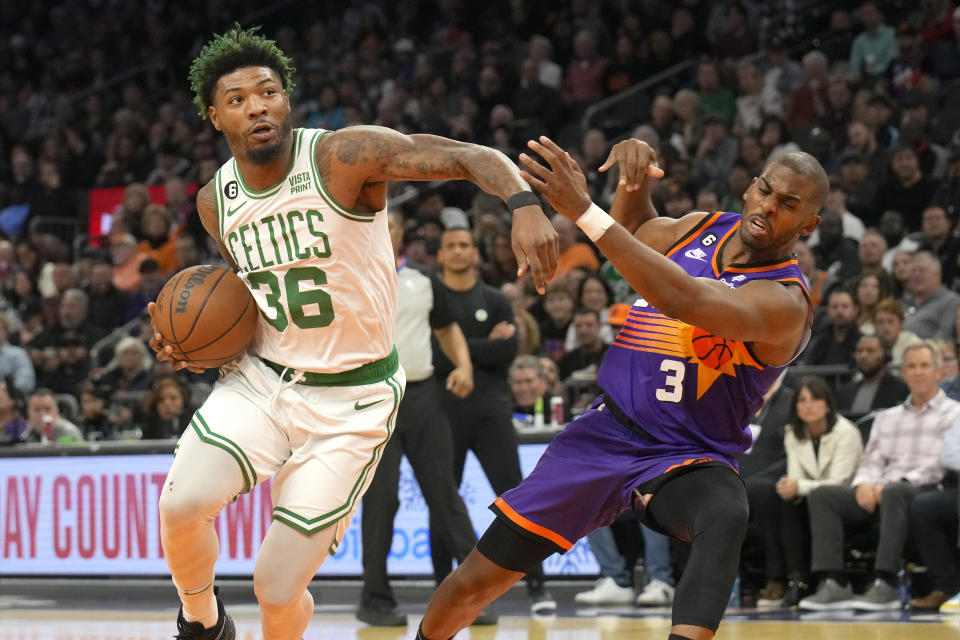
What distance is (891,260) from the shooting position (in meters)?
11.2

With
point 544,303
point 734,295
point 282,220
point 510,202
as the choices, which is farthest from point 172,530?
point 544,303

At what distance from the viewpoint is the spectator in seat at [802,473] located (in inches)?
339

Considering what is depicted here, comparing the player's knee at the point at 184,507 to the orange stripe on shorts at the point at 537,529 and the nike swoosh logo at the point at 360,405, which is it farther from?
the orange stripe on shorts at the point at 537,529

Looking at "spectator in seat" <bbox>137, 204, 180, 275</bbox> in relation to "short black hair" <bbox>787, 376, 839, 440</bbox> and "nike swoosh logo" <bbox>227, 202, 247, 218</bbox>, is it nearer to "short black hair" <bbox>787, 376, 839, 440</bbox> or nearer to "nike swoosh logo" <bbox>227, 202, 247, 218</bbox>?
"short black hair" <bbox>787, 376, 839, 440</bbox>

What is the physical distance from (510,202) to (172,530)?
5.39 ft

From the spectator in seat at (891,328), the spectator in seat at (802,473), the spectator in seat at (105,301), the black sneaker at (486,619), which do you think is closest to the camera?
the black sneaker at (486,619)

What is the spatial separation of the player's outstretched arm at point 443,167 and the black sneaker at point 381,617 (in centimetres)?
366

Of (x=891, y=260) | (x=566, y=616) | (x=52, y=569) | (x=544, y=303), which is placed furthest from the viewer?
(x=544, y=303)

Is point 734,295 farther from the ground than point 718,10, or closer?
closer

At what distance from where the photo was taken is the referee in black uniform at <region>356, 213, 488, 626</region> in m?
7.82

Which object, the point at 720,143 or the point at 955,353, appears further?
the point at 720,143

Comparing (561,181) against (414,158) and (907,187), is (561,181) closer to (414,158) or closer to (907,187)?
(414,158)

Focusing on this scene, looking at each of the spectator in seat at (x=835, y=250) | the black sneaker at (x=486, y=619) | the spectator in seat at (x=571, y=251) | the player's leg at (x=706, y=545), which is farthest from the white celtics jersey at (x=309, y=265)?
the spectator in seat at (x=571, y=251)

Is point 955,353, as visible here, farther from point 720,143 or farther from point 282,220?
point 282,220
